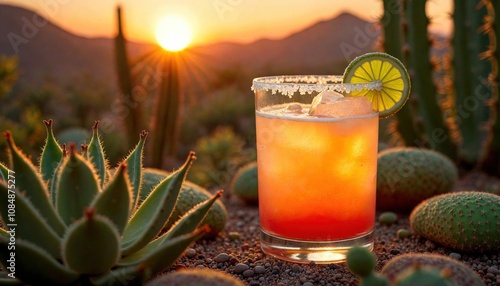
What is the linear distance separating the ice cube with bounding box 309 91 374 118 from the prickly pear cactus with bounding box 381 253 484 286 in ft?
2.19

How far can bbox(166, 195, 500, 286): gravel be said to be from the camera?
249 cm

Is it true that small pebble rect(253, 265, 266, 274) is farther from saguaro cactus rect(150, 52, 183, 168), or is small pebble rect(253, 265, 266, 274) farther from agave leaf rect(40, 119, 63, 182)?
saguaro cactus rect(150, 52, 183, 168)

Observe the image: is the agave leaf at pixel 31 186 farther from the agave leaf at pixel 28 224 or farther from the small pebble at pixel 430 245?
the small pebble at pixel 430 245

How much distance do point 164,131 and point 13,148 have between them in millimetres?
4313

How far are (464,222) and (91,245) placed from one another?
5.89 ft

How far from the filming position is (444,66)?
5.29 metres

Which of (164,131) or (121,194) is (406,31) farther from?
(121,194)

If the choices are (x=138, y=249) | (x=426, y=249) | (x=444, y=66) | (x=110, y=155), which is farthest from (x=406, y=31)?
(x=110, y=155)

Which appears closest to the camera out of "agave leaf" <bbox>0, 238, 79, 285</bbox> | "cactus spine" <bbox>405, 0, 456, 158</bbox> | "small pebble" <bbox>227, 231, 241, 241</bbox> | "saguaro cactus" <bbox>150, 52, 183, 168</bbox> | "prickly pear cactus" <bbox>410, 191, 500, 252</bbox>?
"agave leaf" <bbox>0, 238, 79, 285</bbox>

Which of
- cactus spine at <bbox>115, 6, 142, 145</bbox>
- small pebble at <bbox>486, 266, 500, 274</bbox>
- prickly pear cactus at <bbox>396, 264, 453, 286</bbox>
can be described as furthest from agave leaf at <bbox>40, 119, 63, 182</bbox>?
cactus spine at <bbox>115, 6, 142, 145</bbox>

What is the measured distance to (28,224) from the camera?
194cm

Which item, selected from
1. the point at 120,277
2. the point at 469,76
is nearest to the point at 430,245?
the point at 120,277

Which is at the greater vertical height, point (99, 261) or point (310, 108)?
point (310, 108)

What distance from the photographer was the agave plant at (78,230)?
6.13 ft
